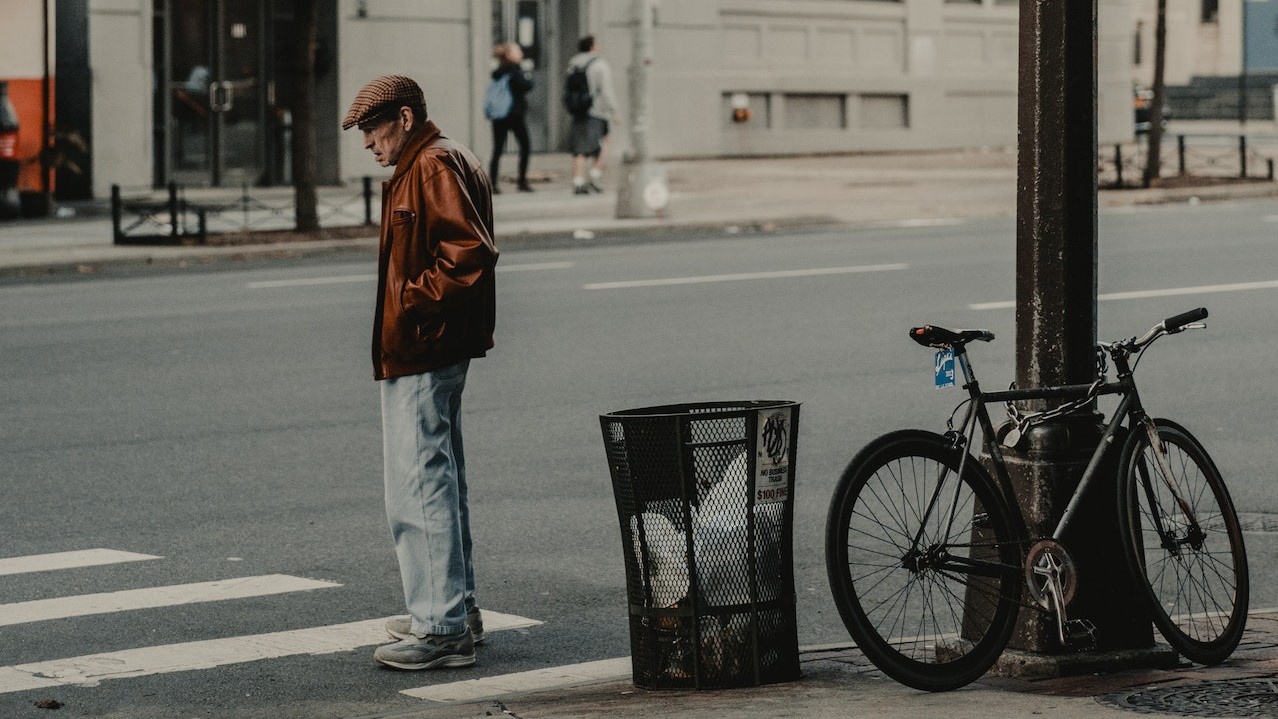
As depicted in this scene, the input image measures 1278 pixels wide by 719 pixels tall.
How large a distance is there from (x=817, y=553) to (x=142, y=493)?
3218mm

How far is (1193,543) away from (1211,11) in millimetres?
65986

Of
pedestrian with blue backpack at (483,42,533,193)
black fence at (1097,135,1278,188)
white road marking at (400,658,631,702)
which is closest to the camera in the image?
white road marking at (400,658,631,702)

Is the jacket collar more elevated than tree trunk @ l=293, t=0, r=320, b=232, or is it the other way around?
tree trunk @ l=293, t=0, r=320, b=232

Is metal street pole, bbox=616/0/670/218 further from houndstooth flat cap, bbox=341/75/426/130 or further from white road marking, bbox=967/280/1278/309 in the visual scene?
houndstooth flat cap, bbox=341/75/426/130

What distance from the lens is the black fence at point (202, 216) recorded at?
71.2 feet

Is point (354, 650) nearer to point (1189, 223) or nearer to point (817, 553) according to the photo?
point (817, 553)

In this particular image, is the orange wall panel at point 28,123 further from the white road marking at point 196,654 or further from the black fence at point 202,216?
the white road marking at point 196,654

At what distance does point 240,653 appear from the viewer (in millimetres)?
6703

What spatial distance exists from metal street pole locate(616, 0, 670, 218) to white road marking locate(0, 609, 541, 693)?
698 inches

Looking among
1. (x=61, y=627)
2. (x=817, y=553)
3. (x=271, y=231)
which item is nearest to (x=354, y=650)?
(x=61, y=627)

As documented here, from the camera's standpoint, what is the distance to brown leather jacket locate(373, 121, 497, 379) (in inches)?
247

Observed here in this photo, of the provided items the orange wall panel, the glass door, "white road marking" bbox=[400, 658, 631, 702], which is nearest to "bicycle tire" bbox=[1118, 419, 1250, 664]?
"white road marking" bbox=[400, 658, 631, 702]

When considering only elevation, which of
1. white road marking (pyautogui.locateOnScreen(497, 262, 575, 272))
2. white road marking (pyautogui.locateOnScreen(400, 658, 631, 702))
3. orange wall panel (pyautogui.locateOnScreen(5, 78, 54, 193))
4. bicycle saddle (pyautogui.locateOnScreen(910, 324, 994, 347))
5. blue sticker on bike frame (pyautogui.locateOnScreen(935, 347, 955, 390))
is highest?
orange wall panel (pyautogui.locateOnScreen(5, 78, 54, 193))

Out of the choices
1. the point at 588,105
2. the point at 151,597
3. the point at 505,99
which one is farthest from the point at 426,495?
the point at 588,105
